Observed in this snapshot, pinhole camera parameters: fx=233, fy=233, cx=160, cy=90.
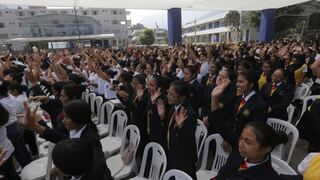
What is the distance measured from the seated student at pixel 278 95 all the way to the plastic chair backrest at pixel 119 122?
2055 mm

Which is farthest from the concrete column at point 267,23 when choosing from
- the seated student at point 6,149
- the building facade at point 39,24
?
the building facade at point 39,24

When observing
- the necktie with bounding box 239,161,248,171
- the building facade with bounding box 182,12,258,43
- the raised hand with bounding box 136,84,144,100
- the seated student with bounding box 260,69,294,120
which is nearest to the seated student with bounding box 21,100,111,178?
the necktie with bounding box 239,161,248,171

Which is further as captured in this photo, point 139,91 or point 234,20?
point 234,20

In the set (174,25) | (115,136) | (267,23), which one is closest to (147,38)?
(267,23)

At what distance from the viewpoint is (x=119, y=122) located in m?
3.42

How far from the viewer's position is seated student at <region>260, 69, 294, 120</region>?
3.28 m

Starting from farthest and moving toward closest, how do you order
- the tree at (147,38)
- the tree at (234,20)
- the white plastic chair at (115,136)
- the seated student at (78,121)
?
the tree at (147,38) → the tree at (234,20) → the white plastic chair at (115,136) → the seated student at (78,121)

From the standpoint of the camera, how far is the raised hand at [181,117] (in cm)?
226

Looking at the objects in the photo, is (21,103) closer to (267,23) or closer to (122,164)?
(122,164)

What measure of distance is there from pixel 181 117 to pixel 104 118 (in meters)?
2.16

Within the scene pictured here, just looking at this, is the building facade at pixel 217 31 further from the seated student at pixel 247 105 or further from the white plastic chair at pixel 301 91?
the seated student at pixel 247 105

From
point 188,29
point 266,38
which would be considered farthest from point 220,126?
point 188,29

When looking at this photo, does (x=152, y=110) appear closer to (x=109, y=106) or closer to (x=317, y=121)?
(x=109, y=106)

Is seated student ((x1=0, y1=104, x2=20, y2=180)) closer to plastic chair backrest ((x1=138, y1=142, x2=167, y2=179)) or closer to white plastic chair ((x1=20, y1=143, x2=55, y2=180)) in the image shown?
white plastic chair ((x1=20, y1=143, x2=55, y2=180))
